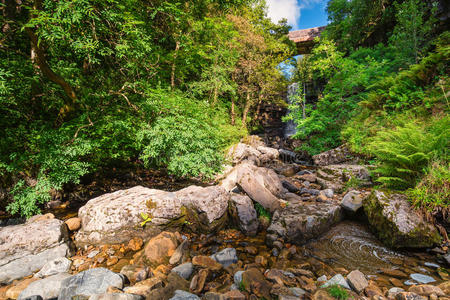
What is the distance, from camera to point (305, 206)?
14.3ft

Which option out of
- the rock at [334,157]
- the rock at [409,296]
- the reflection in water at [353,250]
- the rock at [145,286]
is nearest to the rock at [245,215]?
the reflection in water at [353,250]

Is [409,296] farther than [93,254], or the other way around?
[93,254]

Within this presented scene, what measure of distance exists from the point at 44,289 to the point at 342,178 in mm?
7965

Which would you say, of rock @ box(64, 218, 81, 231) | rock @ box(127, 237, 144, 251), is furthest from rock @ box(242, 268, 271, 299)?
rock @ box(64, 218, 81, 231)

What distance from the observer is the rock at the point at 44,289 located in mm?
2295

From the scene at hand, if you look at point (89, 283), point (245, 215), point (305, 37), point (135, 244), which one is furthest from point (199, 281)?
point (305, 37)

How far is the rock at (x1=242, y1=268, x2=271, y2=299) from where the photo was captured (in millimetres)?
2240

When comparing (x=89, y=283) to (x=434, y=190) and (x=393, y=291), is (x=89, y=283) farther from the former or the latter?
(x=434, y=190)

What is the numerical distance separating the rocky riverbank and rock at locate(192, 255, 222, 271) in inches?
0.7

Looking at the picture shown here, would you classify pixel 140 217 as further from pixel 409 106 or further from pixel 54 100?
pixel 409 106

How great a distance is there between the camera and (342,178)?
20.8 feet

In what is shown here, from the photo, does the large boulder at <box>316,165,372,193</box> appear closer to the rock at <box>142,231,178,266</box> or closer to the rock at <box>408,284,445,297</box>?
the rock at <box>408,284,445,297</box>

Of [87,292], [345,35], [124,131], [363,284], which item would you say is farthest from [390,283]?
[345,35]

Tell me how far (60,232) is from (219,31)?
10.3 metres
